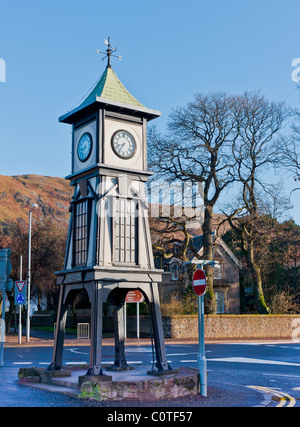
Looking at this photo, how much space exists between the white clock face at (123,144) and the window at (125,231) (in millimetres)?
1166

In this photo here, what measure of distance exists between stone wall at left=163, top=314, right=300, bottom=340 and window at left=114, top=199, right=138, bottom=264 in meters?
22.6

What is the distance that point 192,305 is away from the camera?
37031 mm

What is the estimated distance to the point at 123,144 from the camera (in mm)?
12867

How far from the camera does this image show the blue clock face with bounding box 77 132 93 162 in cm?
1278

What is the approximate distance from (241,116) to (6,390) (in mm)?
30139

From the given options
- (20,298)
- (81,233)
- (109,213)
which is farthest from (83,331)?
(109,213)

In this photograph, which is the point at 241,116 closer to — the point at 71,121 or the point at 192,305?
the point at 192,305

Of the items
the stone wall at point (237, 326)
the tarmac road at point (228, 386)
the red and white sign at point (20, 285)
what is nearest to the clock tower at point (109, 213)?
the tarmac road at point (228, 386)

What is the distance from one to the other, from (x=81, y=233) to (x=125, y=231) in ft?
3.56

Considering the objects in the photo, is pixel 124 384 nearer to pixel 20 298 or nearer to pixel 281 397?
pixel 281 397

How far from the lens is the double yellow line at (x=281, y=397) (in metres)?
10.1

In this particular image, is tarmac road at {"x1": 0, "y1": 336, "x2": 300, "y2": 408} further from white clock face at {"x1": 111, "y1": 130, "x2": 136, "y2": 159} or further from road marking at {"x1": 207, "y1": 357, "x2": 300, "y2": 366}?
white clock face at {"x1": 111, "y1": 130, "x2": 136, "y2": 159}
